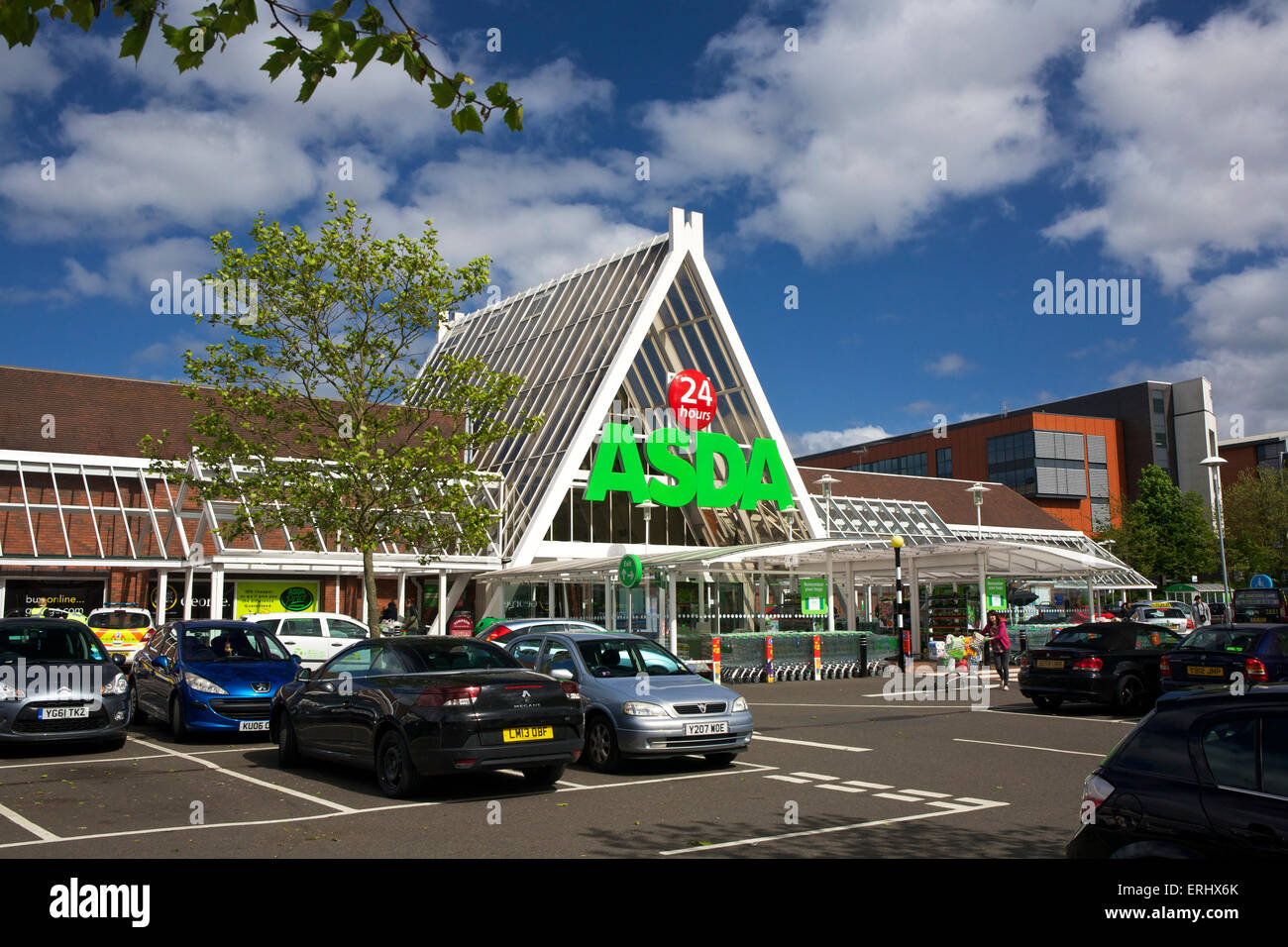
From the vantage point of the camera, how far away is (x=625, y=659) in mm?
12898

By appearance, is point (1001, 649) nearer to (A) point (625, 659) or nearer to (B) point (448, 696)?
(A) point (625, 659)

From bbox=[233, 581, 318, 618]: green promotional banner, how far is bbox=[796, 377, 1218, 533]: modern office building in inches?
2724

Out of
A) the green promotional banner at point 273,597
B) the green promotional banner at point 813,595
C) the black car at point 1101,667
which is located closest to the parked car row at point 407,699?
the black car at point 1101,667

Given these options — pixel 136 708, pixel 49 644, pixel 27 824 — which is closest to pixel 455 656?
pixel 27 824

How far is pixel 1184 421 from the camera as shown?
89562 mm

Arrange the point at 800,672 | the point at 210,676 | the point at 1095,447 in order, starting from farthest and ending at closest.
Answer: the point at 1095,447
the point at 800,672
the point at 210,676

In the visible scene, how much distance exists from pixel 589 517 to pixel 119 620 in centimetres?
1424

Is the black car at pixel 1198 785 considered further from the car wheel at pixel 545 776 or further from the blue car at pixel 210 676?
the blue car at pixel 210 676

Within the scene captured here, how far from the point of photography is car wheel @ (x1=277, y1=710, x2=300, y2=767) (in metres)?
12.0

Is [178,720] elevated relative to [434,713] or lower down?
lower down

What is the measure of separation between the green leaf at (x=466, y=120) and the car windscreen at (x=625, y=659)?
8.30 metres
